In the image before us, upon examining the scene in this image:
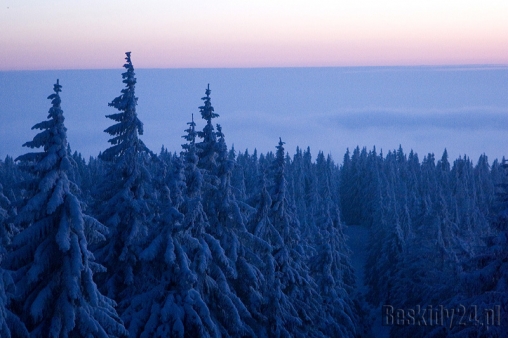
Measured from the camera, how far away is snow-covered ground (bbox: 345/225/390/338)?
4434 centimetres

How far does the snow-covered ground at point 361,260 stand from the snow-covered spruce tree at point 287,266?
17.6 m

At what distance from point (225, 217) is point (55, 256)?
8972 mm

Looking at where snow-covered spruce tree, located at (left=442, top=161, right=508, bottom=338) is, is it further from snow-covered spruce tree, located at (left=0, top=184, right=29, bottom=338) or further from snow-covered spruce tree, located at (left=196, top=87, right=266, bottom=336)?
snow-covered spruce tree, located at (left=0, top=184, right=29, bottom=338)

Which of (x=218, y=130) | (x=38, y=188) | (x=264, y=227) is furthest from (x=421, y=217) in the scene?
(x=38, y=188)

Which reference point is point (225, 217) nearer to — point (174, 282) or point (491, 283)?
point (174, 282)

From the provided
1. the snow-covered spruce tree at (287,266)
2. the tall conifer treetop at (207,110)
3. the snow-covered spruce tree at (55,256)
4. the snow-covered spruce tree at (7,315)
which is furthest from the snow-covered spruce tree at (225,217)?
the snow-covered spruce tree at (7,315)

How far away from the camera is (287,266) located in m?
26.7

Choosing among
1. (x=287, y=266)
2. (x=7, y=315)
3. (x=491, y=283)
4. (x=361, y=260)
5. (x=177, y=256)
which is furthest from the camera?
(x=361, y=260)

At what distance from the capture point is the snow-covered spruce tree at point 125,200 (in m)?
20.7

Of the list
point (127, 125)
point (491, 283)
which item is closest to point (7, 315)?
point (127, 125)

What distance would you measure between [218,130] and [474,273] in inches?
486

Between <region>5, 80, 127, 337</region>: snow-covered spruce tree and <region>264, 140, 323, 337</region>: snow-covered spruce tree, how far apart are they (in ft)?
38.7

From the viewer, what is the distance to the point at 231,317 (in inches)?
822

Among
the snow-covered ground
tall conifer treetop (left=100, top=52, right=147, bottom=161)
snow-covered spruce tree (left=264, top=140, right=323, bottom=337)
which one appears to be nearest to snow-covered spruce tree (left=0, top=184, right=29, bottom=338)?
tall conifer treetop (left=100, top=52, right=147, bottom=161)
